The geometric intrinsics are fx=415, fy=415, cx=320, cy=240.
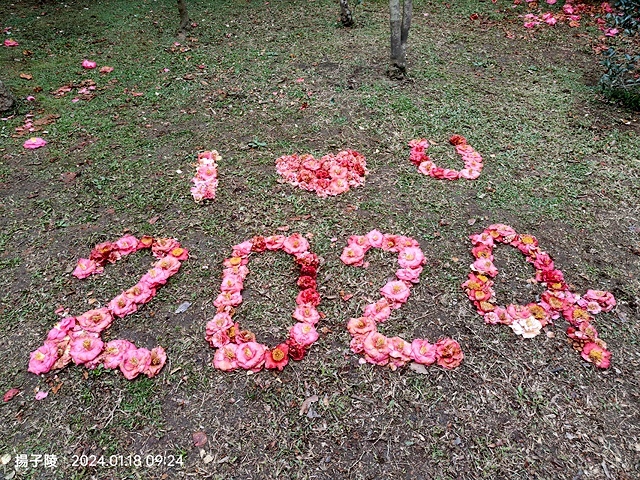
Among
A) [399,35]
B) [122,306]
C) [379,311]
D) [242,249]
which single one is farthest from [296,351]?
[399,35]

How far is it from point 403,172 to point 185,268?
6.58 ft

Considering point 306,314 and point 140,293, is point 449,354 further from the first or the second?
point 140,293

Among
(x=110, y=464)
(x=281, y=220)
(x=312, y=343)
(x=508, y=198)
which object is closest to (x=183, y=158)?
(x=281, y=220)

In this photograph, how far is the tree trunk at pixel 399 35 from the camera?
14.4ft

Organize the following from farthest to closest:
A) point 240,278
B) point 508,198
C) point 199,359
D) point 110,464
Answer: point 508,198
point 240,278
point 199,359
point 110,464

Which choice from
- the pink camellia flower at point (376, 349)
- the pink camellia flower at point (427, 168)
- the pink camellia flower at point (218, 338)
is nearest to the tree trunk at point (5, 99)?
the pink camellia flower at point (218, 338)

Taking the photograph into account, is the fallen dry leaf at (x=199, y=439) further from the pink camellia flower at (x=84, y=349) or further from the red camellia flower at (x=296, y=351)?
the pink camellia flower at (x=84, y=349)

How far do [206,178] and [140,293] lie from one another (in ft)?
4.23

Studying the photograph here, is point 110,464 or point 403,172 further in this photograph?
point 403,172

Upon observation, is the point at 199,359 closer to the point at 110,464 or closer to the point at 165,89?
the point at 110,464

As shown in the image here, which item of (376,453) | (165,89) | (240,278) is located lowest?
(376,453)

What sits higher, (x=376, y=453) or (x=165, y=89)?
(x=165, y=89)

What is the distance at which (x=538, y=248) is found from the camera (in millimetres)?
2979

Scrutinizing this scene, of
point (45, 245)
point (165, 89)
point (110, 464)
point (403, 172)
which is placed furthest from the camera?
point (165, 89)
